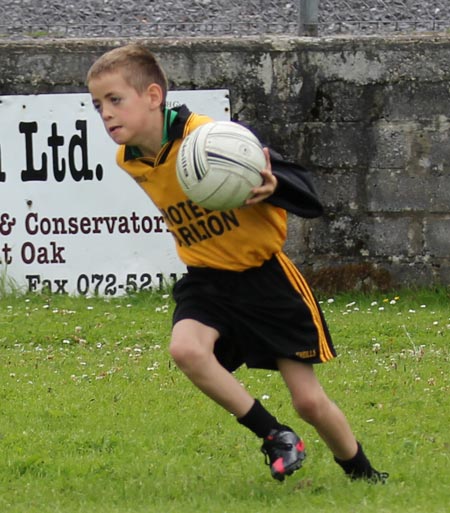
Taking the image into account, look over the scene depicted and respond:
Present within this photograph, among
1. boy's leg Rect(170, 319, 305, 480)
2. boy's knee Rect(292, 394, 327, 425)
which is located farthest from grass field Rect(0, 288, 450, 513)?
boy's knee Rect(292, 394, 327, 425)

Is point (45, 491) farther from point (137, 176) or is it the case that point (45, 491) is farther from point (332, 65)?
point (332, 65)

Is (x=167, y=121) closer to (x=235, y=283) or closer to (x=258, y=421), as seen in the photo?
(x=235, y=283)

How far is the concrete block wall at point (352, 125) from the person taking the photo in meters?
10.4

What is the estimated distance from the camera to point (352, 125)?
34.2ft

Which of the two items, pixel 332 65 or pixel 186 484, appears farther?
pixel 332 65

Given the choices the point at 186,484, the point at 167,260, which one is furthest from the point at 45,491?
the point at 167,260

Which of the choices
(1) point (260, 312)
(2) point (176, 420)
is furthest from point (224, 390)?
(2) point (176, 420)

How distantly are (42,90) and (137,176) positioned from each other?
5.41 metres

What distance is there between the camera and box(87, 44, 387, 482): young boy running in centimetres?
518

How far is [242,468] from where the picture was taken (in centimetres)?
582

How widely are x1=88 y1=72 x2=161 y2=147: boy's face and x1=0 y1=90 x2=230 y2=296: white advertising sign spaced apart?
17.5 feet

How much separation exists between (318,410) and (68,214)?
579cm

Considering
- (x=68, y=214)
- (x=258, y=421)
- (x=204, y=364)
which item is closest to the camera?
(x=204, y=364)

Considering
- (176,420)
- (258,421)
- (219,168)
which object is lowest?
(176,420)
